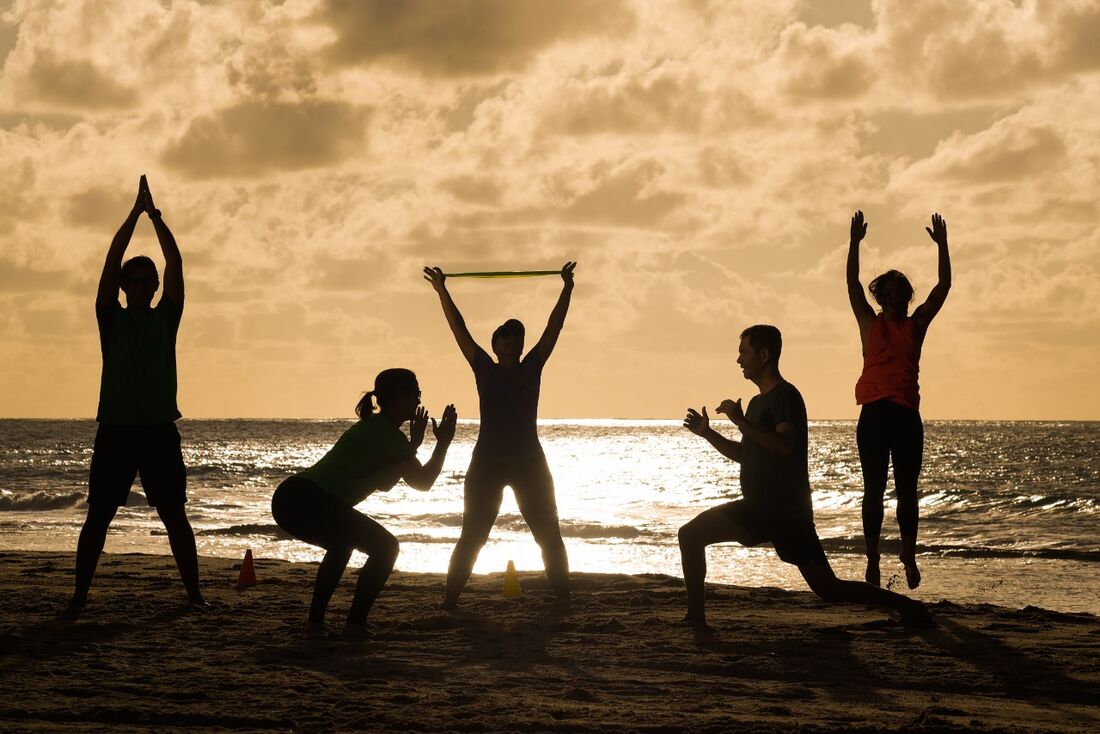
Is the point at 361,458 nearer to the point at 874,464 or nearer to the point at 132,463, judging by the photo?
the point at 132,463

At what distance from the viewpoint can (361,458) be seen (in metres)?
6.69

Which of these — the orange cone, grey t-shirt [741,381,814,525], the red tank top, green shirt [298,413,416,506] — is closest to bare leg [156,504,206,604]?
green shirt [298,413,416,506]

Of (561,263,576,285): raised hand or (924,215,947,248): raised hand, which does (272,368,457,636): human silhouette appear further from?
(924,215,947,248): raised hand

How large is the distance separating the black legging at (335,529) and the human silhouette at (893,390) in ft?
10.4

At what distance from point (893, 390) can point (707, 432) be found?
2.12m

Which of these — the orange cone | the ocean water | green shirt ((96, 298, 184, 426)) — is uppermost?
green shirt ((96, 298, 184, 426))

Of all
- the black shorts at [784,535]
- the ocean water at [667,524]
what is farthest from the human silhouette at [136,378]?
the ocean water at [667,524]

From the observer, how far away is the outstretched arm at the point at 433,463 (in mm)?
6426

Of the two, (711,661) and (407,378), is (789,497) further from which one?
(407,378)

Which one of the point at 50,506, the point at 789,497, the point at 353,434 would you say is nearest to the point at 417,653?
the point at 353,434

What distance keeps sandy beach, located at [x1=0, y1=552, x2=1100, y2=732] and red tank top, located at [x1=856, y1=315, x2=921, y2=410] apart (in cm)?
142

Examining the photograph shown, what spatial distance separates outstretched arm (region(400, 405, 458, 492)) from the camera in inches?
253

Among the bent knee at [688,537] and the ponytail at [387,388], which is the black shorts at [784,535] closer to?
the bent knee at [688,537]

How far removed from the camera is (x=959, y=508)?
2847cm
